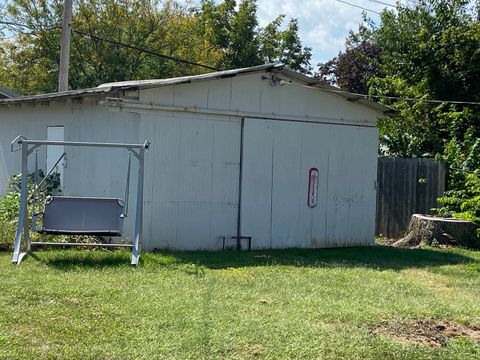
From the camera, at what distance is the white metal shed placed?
10078mm

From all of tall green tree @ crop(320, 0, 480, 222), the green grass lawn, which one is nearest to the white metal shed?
the green grass lawn

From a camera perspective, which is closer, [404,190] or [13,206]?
[13,206]

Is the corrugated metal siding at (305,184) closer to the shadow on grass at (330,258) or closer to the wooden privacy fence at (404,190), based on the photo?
the shadow on grass at (330,258)

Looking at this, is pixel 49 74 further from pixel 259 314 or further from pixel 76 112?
pixel 259 314

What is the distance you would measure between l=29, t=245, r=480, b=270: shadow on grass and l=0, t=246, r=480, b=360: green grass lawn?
0.04 meters

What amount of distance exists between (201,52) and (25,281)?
27.0m

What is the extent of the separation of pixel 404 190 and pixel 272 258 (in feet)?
18.2

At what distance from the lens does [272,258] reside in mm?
10008

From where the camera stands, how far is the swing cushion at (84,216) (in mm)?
8742

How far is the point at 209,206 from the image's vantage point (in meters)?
10.6

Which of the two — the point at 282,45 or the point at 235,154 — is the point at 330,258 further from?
the point at 282,45

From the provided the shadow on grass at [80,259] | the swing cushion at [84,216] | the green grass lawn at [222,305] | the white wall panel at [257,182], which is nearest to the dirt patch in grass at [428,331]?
the green grass lawn at [222,305]

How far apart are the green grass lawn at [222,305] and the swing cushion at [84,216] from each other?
1.37 feet

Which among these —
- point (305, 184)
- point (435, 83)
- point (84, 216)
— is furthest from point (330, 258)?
point (435, 83)
